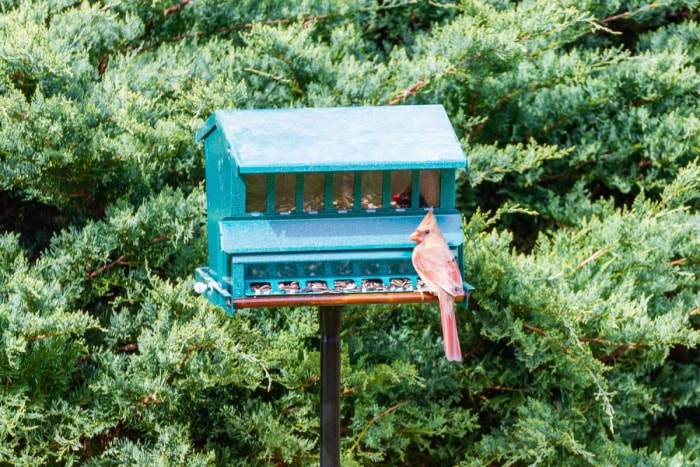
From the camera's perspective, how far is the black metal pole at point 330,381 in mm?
2773

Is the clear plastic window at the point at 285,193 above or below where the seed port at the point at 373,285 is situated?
above

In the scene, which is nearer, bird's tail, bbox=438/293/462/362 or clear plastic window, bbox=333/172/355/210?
bird's tail, bbox=438/293/462/362

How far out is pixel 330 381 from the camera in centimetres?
280

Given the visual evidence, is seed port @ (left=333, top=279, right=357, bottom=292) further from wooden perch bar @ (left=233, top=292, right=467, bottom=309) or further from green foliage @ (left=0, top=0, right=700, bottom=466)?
green foliage @ (left=0, top=0, right=700, bottom=466)

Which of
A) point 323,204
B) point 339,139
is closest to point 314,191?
point 323,204

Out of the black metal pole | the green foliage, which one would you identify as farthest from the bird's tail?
the green foliage

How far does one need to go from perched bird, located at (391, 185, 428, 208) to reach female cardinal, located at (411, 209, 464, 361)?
156mm

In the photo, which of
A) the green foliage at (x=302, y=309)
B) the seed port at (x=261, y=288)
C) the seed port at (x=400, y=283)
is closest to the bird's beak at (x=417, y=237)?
the seed port at (x=400, y=283)

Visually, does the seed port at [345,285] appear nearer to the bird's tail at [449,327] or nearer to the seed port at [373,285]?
the seed port at [373,285]

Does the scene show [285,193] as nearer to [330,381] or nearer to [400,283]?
[400,283]

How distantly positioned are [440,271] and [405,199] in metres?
0.28

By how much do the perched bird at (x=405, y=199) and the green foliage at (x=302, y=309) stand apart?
0.82m

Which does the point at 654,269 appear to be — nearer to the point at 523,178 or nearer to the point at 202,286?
the point at 523,178

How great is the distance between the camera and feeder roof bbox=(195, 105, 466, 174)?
8.43 ft
